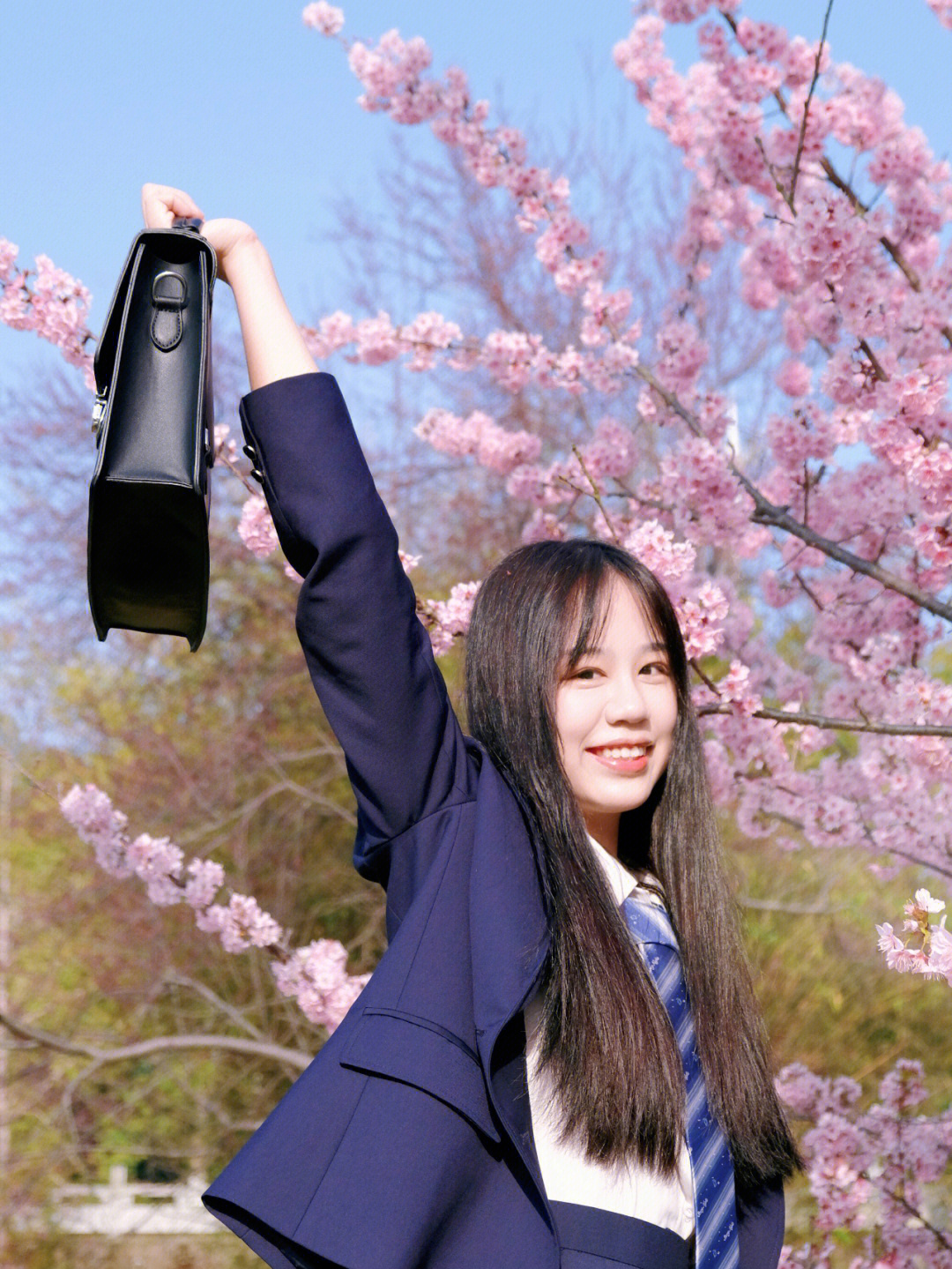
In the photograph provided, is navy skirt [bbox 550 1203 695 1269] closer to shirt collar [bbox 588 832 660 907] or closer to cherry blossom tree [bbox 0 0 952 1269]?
shirt collar [bbox 588 832 660 907]

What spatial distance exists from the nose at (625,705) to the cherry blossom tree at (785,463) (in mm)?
642

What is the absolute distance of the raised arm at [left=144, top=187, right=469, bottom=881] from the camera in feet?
3.45

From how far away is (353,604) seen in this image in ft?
3.44

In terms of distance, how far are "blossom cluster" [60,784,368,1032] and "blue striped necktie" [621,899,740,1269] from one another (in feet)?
5.41

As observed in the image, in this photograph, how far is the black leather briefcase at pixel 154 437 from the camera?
1.02m

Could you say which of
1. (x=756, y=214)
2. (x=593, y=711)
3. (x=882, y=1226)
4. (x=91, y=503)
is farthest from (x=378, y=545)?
(x=756, y=214)

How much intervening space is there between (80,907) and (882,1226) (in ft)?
15.9

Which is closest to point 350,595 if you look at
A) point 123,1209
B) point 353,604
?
point 353,604

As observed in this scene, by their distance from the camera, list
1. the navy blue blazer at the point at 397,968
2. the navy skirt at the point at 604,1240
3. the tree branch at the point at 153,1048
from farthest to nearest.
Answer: the tree branch at the point at 153,1048, the navy skirt at the point at 604,1240, the navy blue blazer at the point at 397,968

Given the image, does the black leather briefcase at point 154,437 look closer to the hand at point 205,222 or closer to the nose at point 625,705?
the hand at point 205,222

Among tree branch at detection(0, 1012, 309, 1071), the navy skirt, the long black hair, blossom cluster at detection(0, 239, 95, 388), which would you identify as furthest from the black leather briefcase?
tree branch at detection(0, 1012, 309, 1071)

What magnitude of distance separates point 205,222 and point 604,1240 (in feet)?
3.27

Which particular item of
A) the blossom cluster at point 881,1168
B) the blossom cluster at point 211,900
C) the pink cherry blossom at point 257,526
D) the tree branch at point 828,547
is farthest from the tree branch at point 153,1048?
the tree branch at point 828,547

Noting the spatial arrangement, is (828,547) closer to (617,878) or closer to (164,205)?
(617,878)
